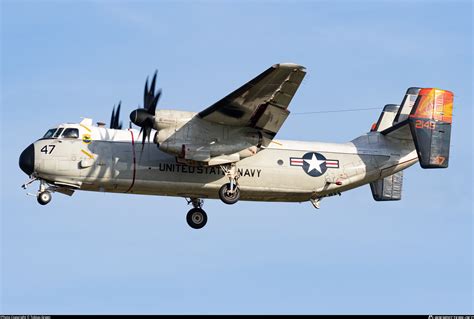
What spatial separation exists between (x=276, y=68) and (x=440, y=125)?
348 inches

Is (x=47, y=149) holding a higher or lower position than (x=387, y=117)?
lower

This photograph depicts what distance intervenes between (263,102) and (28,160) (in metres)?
8.58

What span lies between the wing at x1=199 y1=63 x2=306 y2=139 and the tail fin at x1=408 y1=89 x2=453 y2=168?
5.87m

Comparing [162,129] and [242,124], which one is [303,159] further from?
[162,129]

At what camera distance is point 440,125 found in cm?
3894

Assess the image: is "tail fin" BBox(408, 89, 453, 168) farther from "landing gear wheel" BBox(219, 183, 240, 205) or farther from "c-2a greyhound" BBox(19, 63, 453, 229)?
"landing gear wheel" BBox(219, 183, 240, 205)

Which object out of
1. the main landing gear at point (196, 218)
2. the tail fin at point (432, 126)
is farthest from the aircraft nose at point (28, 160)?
the tail fin at point (432, 126)

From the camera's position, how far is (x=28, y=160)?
36.1 metres

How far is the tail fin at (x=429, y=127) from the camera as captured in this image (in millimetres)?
38469

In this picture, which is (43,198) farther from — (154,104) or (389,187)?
(389,187)

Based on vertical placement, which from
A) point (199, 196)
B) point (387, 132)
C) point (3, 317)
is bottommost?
point (3, 317)

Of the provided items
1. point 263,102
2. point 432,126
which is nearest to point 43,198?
point 263,102

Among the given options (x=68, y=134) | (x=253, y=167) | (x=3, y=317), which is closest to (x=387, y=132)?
(x=253, y=167)

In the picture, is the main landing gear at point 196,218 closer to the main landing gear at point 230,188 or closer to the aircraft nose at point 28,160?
the main landing gear at point 230,188
